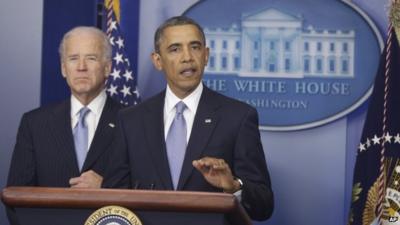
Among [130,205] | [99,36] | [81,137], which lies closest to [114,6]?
[99,36]

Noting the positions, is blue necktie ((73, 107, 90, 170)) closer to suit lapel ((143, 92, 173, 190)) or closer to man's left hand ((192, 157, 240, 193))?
suit lapel ((143, 92, 173, 190))

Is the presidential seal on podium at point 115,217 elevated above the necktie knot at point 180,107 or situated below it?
below

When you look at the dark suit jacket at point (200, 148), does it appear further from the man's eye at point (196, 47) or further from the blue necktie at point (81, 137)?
the blue necktie at point (81, 137)

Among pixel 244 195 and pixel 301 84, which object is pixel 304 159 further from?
pixel 244 195

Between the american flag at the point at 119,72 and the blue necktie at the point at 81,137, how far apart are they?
41 centimetres

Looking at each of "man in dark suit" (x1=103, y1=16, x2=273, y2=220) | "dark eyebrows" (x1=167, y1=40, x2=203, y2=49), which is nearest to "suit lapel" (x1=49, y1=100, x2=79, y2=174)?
"man in dark suit" (x1=103, y1=16, x2=273, y2=220)

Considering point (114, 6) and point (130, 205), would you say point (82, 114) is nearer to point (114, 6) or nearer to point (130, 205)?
point (114, 6)

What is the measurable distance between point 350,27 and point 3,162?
178 cm

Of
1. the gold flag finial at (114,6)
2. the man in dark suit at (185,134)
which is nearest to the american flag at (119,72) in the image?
the gold flag finial at (114,6)

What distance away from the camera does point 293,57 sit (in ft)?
13.7

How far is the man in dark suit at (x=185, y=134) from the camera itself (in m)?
3.03

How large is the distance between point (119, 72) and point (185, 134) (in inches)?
41.0

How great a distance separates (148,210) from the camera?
6.72 feet

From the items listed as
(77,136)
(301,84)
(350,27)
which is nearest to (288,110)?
(301,84)
